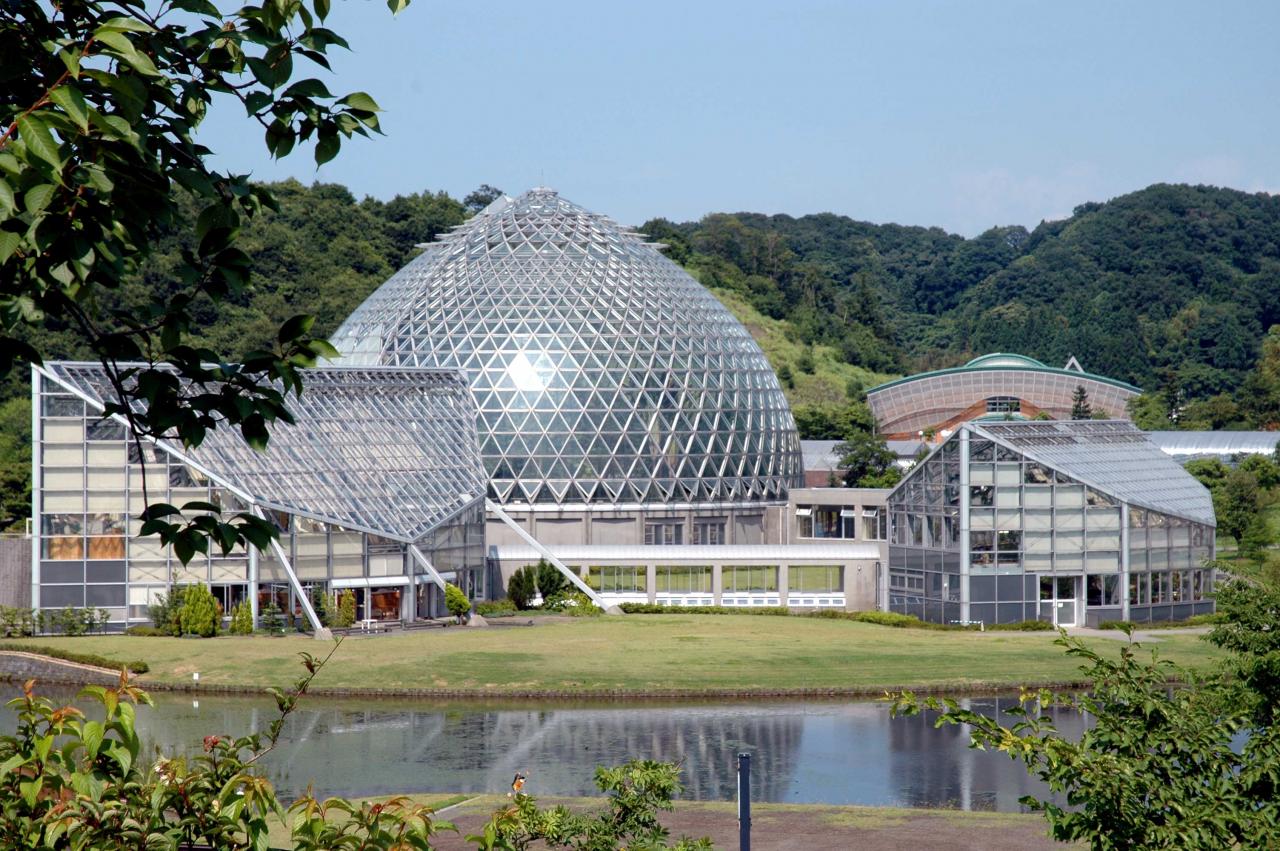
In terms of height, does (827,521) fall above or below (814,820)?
above

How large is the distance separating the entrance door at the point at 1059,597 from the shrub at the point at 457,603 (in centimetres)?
2136

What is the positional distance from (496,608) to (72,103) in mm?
59765

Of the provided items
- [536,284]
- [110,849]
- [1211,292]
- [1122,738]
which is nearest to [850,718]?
[1122,738]

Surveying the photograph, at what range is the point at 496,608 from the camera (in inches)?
2584

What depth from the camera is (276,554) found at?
57844 millimetres

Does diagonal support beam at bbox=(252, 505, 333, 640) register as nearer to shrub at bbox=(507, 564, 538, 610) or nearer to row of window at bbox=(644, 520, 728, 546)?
shrub at bbox=(507, 564, 538, 610)

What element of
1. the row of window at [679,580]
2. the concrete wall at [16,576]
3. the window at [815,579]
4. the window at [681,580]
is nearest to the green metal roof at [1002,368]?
the window at [815,579]

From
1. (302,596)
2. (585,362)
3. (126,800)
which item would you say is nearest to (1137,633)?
(585,362)

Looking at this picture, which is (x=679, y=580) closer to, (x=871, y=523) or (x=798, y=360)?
(x=871, y=523)

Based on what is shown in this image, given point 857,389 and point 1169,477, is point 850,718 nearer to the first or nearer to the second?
point 1169,477

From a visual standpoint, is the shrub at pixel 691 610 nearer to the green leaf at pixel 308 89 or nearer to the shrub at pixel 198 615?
the shrub at pixel 198 615

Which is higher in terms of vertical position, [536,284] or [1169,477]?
[536,284]

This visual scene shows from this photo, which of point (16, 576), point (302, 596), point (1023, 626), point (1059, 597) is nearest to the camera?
point (302, 596)

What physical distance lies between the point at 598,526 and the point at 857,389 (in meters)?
68.0
